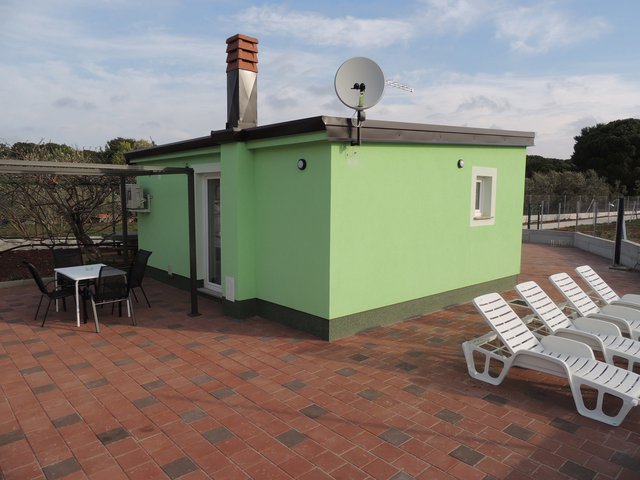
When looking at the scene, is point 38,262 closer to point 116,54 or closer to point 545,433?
point 116,54

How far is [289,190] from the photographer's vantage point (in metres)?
6.58

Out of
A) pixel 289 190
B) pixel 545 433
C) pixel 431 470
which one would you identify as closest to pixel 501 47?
pixel 289 190

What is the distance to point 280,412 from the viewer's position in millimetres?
4219

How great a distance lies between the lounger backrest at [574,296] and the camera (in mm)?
6391

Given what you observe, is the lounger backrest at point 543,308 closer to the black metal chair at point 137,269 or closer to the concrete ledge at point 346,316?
the concrete ledge at point 346,316

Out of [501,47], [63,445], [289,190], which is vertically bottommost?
[63,445]

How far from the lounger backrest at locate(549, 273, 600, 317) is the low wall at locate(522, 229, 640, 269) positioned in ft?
22.8

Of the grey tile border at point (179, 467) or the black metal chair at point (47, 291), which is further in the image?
the black metal chair at point (47, 291)

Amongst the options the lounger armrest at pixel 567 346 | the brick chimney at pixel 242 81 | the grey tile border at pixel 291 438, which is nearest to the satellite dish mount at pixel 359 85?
the brick chimney at pixel 242 81

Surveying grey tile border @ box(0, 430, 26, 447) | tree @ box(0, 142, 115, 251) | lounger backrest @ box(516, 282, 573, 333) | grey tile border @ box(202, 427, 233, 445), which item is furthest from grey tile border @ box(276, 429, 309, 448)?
tree @ box(0, 142, 115, 251)

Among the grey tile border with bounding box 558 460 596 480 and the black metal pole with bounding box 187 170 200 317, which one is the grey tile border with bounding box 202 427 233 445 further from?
the black metal pole with bounding box 187 170 200 317

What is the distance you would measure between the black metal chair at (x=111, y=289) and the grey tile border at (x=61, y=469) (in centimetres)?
370

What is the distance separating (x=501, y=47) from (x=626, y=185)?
35.5 m

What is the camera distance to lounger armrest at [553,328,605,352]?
16.4 ft
